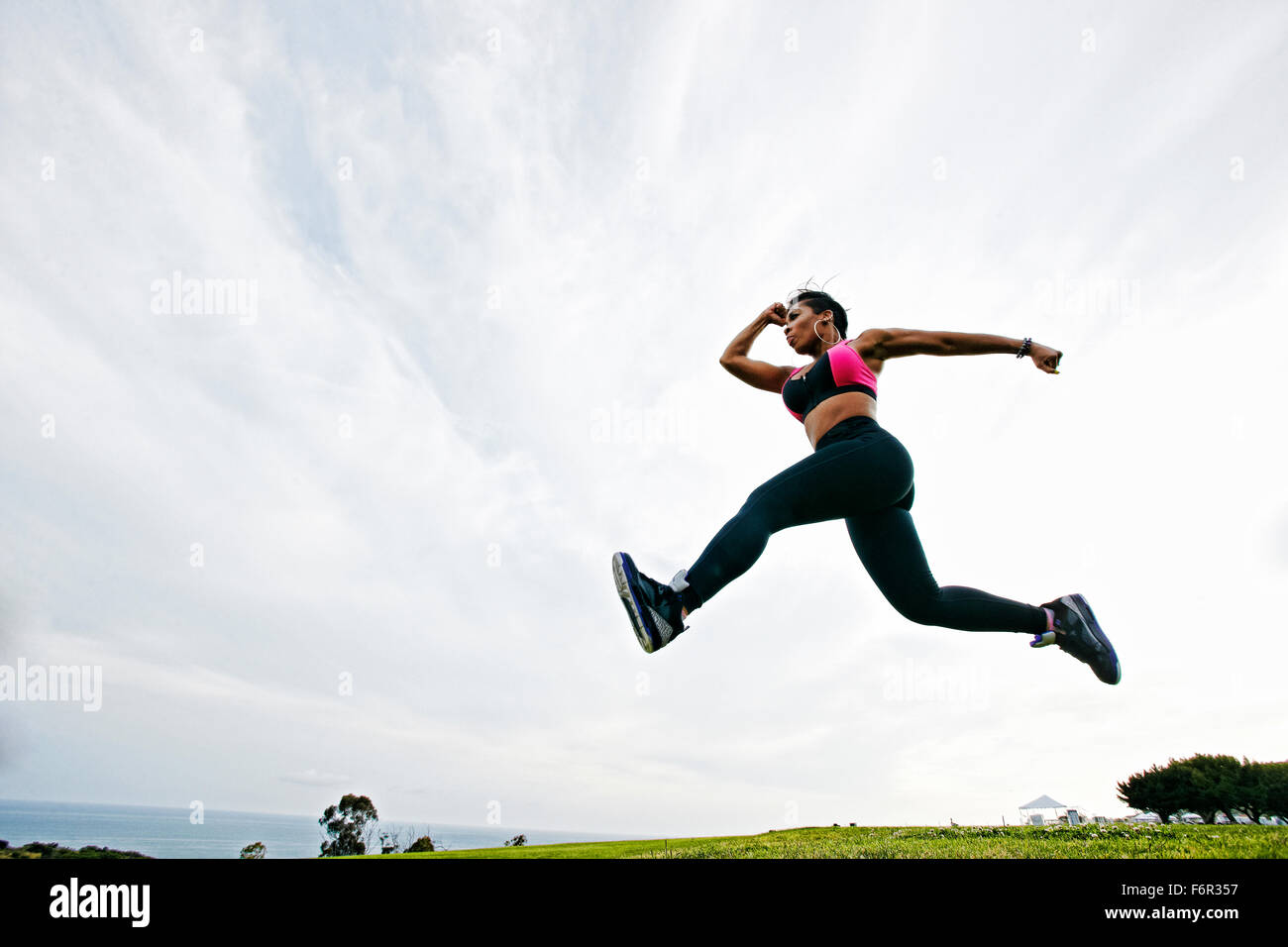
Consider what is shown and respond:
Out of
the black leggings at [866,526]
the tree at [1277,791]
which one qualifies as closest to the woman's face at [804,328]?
the black leggings at [866,526]

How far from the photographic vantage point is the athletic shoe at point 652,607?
8.57ft

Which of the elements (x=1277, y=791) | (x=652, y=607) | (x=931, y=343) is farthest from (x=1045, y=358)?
(x=1277, y=791)

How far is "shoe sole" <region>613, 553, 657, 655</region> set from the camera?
262 centimetres

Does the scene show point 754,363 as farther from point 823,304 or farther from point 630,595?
point 630,595

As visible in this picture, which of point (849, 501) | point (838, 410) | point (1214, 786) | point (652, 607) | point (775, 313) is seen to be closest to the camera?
point (652, 607)

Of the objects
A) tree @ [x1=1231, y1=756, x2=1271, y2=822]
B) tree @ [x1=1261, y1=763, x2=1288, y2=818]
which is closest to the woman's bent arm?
tree @ [x1=1261, y1=763, x2=1288, y2=818]

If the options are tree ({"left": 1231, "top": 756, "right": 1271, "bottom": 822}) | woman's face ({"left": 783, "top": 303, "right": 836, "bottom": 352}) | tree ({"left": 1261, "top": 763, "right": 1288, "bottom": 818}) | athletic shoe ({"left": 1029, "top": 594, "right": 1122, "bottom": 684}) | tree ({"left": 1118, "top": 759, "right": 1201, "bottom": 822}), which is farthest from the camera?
tree ({"left": 1118, "top": 759, "right": 1201, "bottom": 822})

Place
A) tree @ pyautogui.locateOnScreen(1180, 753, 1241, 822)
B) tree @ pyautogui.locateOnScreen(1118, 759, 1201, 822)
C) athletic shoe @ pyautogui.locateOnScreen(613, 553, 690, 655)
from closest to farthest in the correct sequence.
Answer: athletic shoe @ pyautogui.locateOnScreen(613, 553, 690, 655) → tree @ pyautogui.locateOnScreen(1180, 753, 1241, 822) → tree @ pyautogui.locateOnScreen(1118, 759, 1201, 822)

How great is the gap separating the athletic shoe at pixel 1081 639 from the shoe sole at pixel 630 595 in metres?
2.57

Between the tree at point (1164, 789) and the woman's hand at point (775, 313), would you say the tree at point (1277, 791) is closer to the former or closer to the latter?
the tree at point (1164, 789)

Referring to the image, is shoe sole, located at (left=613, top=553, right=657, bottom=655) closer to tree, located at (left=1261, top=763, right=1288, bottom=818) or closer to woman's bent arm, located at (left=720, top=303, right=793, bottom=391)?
woman's bent arm, located at (left=720, top=303, right=793, bottom=391)

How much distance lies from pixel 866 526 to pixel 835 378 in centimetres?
82

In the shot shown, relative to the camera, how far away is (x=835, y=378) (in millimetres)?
3336
